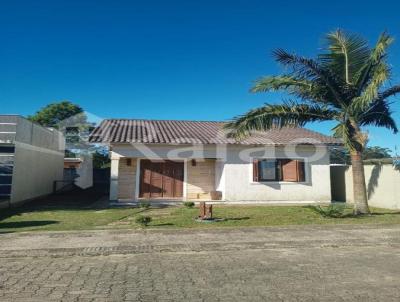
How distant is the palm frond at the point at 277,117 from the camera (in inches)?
490

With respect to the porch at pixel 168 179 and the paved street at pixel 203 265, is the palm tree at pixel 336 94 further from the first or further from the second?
the porch at pixel 168 179

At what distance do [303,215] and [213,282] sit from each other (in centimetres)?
814

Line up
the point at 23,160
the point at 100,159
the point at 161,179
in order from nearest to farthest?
the point at 23,160 → the point at 161,179 → the point at 100,159

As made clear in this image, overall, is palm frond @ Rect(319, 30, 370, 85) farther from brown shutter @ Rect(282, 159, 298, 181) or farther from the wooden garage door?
the wooden garage door

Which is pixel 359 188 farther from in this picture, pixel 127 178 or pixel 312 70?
pixel 127 178

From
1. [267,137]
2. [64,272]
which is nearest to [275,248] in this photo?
[64,272]

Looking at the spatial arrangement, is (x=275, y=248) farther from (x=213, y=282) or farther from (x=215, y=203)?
(x=215, y=203)

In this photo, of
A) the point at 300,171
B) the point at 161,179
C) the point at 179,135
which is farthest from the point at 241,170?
the point at 161,179

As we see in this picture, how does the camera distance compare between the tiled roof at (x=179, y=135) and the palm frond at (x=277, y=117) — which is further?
the tiled roof at (x=179, y=135)

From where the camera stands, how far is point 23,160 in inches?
641

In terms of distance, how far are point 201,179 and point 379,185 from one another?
8267 millimetres

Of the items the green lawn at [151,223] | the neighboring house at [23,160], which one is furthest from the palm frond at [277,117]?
the neighboring house at [23,160]

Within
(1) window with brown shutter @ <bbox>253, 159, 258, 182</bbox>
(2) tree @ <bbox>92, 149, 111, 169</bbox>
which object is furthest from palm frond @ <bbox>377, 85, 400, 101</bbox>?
(2) tree @ <bbox>92, 149, 111, 169</bbox>

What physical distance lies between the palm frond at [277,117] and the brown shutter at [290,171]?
493cm
